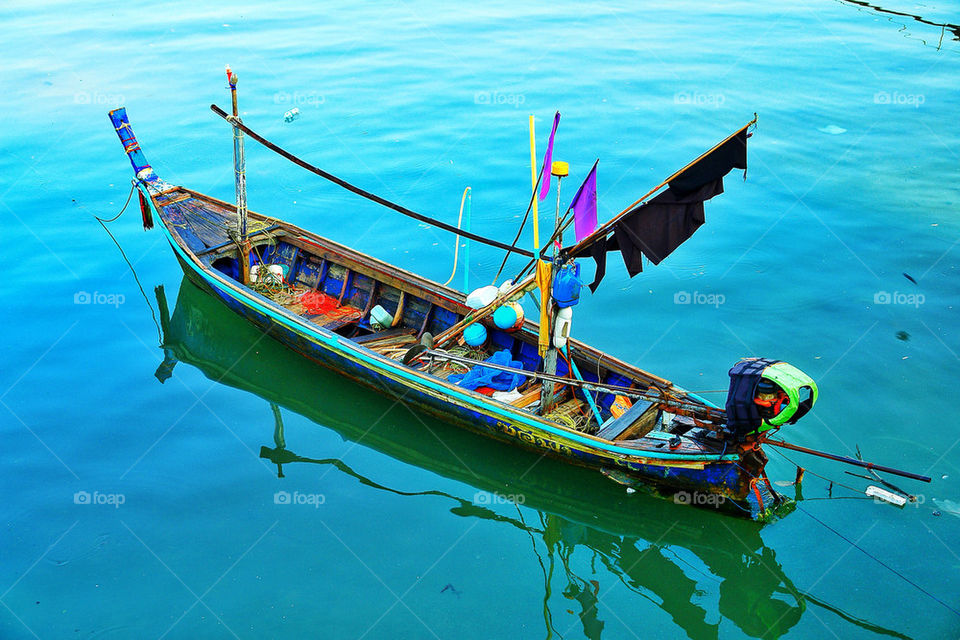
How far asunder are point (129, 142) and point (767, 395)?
397 inches

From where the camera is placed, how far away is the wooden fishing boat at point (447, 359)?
314 inches

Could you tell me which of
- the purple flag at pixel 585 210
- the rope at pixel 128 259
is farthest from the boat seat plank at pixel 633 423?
the rope at pixel 128 259

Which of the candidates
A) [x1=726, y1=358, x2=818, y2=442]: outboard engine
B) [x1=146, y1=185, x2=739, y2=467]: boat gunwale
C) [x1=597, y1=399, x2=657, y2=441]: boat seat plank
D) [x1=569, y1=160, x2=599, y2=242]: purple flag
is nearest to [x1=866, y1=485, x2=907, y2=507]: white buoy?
[x1=726, y1=358, x2=818, y2=442]: outboard engine

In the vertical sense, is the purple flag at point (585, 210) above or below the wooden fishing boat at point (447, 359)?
above

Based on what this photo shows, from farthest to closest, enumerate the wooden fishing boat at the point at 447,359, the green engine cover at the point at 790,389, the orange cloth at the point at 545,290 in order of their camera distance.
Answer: the orange cloth at the point at 545,290
the wooden fishing boat at the point at 447,359
the green engine cover at the point at 790,389

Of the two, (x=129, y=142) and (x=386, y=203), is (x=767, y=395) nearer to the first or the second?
(x=386, y=203)

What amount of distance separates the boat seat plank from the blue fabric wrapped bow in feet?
4.62

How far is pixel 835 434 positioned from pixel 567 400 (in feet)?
10.2

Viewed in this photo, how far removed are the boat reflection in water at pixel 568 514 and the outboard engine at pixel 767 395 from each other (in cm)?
146

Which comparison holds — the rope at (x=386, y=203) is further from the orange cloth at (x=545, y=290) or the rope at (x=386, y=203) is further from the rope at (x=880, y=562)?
the rope at (x=880, y=562)

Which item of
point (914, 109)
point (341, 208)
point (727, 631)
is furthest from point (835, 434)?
point (914, 109)

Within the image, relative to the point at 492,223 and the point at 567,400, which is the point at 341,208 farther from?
the point at 567,400

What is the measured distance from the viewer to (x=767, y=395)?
723 centimetres

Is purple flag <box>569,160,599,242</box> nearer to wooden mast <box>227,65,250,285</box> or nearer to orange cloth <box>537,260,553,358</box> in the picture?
orange cloth <box>537,260,553,358</box>
